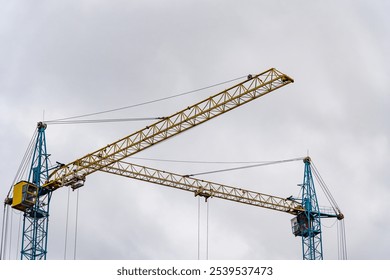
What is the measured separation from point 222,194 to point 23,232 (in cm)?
2763

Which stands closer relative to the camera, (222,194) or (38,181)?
Result: (38,181)

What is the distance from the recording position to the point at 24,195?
10031 cm

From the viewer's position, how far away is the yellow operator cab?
10019 cm

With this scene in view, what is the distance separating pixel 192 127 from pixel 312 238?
3146 cm

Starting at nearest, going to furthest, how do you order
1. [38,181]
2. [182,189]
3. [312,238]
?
[38,181], [182,189], [312,238]

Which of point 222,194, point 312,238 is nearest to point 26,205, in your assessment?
point 222,194

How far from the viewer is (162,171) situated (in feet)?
358

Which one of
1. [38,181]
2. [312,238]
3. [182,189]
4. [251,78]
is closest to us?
[251,78]

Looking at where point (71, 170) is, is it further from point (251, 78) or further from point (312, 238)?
point (312, 238)

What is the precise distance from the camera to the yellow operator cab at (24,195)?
100188 millimetres

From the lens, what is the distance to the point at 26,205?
100 m

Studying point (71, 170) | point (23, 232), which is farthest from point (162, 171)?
point (23, 232)

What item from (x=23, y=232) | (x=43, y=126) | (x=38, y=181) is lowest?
(x=23, y=232)

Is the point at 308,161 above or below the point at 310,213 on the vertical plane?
above
